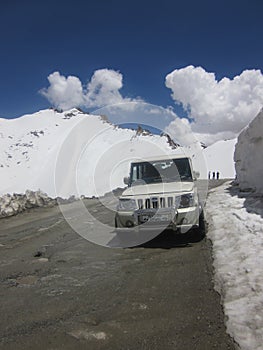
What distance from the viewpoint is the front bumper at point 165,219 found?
20.9 ft

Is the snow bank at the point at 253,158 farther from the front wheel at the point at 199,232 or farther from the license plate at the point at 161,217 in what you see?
the license plate at the point at 161,217

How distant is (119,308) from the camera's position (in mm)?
3742

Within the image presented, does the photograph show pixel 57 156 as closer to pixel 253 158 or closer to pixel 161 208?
pixel 253 158

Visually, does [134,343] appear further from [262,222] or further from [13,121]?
[13,121]

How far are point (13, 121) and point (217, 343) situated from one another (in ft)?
419

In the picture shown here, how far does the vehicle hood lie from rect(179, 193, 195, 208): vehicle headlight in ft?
0.43

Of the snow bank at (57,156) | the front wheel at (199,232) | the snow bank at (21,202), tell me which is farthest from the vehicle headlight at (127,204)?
the snow bank at (57,156)

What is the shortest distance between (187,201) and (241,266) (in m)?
2.10

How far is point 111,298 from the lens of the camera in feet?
13.4

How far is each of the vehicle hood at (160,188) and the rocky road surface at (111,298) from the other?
1249 millimetres

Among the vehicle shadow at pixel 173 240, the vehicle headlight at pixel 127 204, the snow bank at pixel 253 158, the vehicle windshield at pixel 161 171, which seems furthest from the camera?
the snow bank at pixel 253 158

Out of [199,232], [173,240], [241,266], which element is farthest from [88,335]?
[199,232]

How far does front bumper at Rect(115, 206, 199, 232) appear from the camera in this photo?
20.9 feet

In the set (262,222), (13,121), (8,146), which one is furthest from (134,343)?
(13,121)
